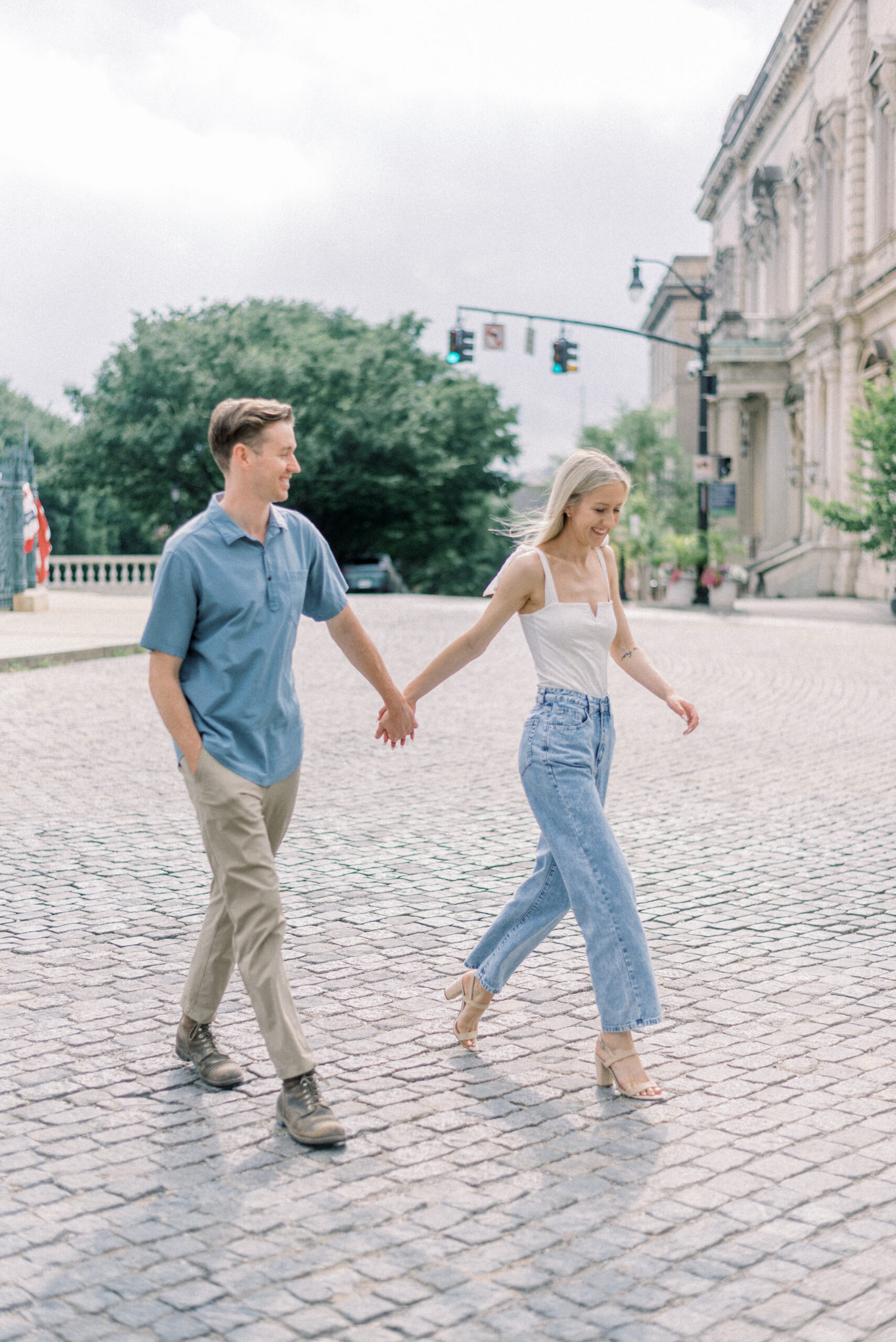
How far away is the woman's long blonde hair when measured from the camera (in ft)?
13.9

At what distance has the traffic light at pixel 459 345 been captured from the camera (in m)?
35.6

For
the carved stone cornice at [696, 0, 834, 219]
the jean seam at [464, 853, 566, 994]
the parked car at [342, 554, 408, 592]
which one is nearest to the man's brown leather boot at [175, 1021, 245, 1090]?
the jean seam at [464, 853, 566, 994]

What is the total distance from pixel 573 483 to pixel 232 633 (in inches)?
41.0

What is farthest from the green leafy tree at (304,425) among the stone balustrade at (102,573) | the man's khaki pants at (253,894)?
the man's khaki pants at (253,894)

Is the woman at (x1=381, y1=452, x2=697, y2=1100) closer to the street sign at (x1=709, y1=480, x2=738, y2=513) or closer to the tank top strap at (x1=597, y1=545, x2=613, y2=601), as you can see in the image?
the tank top strap at (x1=597, y1=545, x2=613, y2=601)

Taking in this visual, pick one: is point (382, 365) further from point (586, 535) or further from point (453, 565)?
point (586, 535)

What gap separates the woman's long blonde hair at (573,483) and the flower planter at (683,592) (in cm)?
3255

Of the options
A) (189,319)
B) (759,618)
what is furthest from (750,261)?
(759,618)

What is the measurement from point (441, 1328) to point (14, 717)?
1116cm

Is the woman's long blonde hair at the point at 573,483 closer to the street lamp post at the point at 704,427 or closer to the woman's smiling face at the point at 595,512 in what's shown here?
the woman's smiling face at the point at 595,512

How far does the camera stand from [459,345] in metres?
35.8

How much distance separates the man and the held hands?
0.46 metres

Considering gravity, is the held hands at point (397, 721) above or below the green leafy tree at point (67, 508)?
below

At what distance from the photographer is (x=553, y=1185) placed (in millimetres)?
3602
